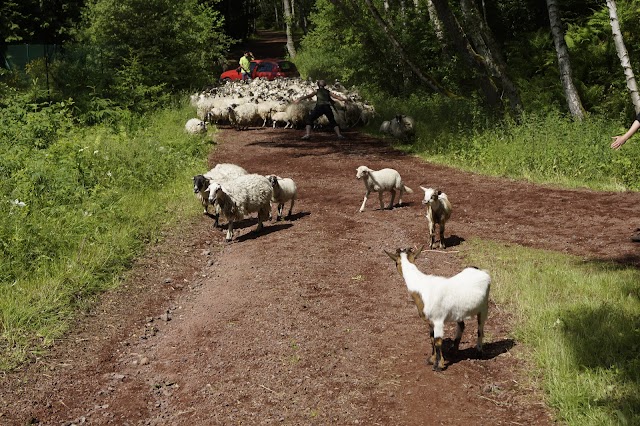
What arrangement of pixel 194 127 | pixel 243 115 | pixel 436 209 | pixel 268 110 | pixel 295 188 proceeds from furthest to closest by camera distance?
1. pixel 268 110
2. pixel 243 115
3. pixel 194 127
4. pixel 295 188
5. pixel 436 209

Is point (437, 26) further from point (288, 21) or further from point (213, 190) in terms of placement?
point (288, 21)

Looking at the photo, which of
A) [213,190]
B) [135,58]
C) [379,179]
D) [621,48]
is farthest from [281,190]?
[135,58]

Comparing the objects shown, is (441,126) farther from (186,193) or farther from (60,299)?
(60,299)

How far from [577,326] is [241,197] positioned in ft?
20.0

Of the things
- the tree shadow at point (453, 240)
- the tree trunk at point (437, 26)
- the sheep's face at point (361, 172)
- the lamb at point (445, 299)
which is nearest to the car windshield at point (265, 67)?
the tree trunk at point (437, 26)

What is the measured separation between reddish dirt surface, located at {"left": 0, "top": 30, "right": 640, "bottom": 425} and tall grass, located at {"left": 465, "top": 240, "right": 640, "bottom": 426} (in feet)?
0.77

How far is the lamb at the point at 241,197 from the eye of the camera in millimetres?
11000

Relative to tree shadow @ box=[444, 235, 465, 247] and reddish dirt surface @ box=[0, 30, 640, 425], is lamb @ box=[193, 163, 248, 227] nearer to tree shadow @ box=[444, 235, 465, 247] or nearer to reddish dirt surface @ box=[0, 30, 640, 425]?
reddish dirt surface @ box=[0, 30, 640, 425]

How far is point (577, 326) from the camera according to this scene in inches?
259

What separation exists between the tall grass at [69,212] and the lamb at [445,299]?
3999 millimetres

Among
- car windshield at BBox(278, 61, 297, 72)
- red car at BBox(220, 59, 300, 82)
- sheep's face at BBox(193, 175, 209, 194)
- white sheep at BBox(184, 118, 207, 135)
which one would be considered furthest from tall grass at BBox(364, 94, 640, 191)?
car windshield at BBox(278, 61, 297, 72)

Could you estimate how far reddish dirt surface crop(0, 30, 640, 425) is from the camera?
19.0 ft

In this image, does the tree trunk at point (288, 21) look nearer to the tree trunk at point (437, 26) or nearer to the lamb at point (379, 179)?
the tree trunk at point (437, 26)

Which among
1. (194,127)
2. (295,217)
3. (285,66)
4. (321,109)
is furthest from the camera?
(285,66)
